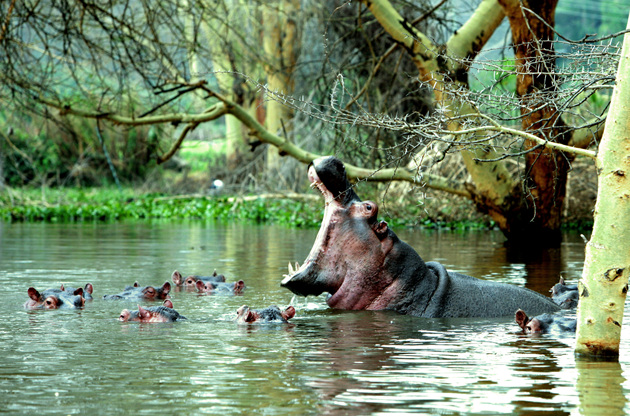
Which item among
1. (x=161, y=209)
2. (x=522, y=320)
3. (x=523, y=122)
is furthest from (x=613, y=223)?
(x=161, y=209)

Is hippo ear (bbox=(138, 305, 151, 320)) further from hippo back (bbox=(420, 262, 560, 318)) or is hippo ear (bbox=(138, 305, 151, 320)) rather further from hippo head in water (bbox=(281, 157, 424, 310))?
hippo back (bbox=(420, 262, 560, 318))

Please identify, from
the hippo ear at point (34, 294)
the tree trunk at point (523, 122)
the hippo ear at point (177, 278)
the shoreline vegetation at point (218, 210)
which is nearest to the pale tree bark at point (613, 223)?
the hippo ear at point (34, 294)

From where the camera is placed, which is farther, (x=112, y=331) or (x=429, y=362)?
(x=112, y=331)

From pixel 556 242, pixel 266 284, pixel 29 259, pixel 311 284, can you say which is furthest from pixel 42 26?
pixel 556 242

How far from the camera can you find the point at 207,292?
981cm

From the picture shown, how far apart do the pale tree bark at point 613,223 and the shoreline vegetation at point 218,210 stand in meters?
14.8

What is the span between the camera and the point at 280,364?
5910mm

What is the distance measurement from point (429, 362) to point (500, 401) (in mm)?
1054

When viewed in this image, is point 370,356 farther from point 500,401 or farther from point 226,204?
point 226,204

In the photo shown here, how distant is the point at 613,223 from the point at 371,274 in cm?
283

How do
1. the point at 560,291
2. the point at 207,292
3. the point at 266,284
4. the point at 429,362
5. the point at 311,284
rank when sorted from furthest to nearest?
the point at 266,284, the point at 207,292, the point at 560,291, the point at 311,284, the point at 429,362

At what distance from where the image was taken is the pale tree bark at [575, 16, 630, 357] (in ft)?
18.2

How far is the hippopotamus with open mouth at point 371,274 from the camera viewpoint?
7.98 meters

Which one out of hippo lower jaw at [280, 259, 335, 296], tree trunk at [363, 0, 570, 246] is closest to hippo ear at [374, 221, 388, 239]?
hippo lower jaw at [280, 259, 335, 296]
